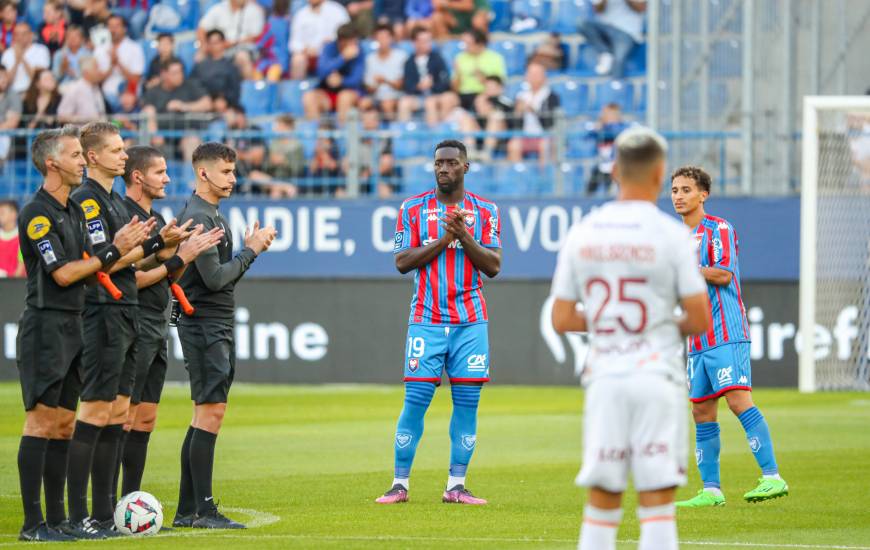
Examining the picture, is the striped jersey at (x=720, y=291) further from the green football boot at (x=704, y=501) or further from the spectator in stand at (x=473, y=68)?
the spectator in stand at (x=473, y=68)

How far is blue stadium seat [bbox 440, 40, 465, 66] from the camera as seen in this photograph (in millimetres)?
22942

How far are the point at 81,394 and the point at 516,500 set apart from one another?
10.4ft

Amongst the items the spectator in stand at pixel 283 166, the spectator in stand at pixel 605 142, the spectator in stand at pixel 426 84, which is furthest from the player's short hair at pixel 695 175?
the spectator in stand at pixel 426 84

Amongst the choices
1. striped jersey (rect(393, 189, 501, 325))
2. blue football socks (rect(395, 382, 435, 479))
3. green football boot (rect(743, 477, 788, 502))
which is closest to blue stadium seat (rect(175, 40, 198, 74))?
striped jersey (rect(393, 189, 501, 325))

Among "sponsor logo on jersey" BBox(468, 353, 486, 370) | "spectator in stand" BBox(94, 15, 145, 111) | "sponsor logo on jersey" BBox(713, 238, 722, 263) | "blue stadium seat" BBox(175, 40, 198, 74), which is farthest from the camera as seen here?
"blue stadium seat" BBox(175, 40, 198, 74)

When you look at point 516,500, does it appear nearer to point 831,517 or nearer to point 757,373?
point 831,517

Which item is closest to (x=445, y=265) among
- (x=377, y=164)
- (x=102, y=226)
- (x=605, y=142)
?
(x=102, y=226)

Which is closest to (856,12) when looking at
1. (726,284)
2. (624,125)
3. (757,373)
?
(624,125)

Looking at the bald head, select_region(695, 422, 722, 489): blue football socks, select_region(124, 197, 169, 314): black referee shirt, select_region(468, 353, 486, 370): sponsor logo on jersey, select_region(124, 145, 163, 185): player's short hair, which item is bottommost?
select_region(695, 422, 722, 489): blue football socks

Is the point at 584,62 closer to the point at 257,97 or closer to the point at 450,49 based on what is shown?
the point at 450,49

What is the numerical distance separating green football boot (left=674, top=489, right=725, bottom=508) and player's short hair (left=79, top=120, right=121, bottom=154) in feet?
14.0

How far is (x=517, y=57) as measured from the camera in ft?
76.5

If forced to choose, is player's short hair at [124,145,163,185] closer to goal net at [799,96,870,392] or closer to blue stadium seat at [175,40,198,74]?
goal net at [799,96,870,392]

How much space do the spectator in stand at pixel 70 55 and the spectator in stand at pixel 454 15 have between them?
549 centimetres
